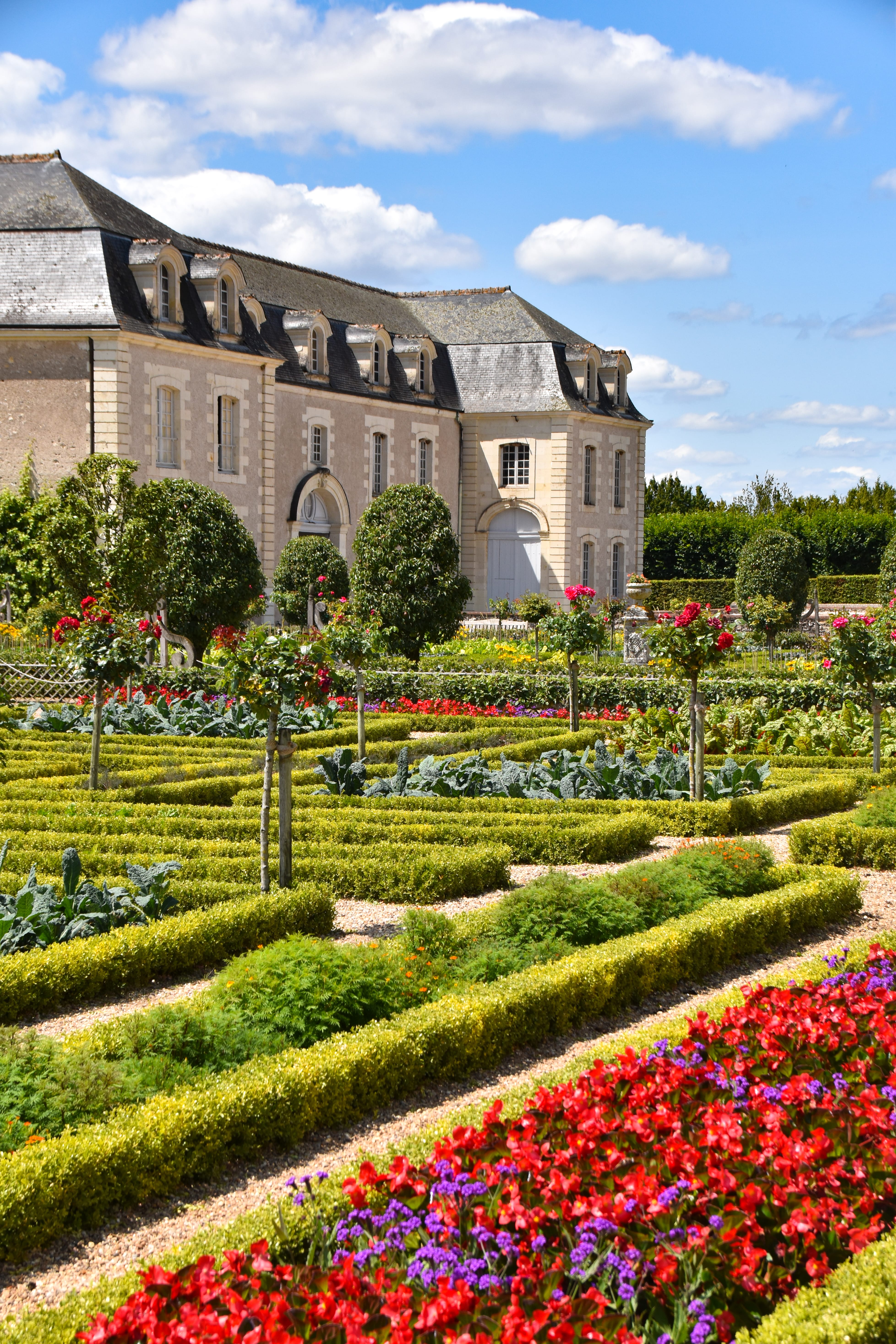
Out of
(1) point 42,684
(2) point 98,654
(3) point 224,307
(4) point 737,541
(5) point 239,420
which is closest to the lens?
(2) point 98,654

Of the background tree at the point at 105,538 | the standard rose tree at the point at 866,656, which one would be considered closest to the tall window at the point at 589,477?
the background tree at the point at 105,538

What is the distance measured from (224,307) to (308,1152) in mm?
22896

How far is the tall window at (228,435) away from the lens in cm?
2481

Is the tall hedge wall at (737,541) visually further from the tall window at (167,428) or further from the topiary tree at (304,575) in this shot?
the tall window at (167,428)

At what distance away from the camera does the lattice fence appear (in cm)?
1647

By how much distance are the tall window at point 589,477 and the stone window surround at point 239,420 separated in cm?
1067

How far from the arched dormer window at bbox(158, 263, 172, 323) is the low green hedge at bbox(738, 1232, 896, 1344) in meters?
22.3

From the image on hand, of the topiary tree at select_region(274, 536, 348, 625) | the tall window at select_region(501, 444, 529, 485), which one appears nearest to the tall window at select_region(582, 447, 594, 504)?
the tall window at select_region(501, 444, 529, 485)

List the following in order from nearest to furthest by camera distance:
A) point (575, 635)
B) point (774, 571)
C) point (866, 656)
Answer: point (866, 656), point (575, 635), point (774, 571)

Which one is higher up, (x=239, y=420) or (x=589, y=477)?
(x=239, y=420)

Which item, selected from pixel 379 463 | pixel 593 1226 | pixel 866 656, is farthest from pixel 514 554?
pixel 593 1226

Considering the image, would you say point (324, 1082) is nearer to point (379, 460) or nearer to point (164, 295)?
point (164, 295)

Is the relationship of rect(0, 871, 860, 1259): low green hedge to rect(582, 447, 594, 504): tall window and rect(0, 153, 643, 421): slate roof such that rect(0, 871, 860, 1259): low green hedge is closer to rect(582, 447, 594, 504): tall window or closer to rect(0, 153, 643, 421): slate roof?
rect(0, 153, 643, 421): slate roof

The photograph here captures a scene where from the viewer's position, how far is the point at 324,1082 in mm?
4359
